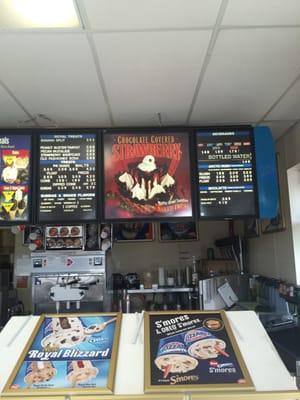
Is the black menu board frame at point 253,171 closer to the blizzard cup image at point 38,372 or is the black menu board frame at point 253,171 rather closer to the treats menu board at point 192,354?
the treats menu board at point 192,354

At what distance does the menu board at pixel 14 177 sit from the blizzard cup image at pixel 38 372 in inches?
59.7

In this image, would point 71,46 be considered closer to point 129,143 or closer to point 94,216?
point 129,143

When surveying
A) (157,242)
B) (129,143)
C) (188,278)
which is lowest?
(188,278)

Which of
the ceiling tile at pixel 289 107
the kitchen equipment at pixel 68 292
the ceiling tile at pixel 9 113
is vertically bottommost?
the kitchen equipment at pixel 68 292

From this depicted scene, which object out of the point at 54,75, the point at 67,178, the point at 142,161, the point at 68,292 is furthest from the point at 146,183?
the point at 68,292

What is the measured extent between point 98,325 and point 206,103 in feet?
6.05

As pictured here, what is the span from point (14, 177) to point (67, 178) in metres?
0.39

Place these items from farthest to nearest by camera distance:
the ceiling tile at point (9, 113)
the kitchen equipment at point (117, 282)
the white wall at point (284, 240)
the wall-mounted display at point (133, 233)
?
1. the wall-mounted display at point (133, 233)
2. the kitchen equipment at point (117, 282)
3. the white wall at point (284, 240)
4. the ceiling tile at point (9, 113)

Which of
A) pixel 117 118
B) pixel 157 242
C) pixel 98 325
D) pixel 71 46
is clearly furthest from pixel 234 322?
pixel 157 242

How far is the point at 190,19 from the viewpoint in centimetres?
178

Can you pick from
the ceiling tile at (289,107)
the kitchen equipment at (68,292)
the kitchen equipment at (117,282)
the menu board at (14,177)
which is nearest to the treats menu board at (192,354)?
the menu board at (14,177)

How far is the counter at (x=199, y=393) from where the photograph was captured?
118 centimetres

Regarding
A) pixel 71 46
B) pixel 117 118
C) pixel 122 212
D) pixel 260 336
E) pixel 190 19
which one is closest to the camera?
pixel 260 336

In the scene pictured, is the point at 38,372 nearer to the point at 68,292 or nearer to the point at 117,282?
the point at 68,292
